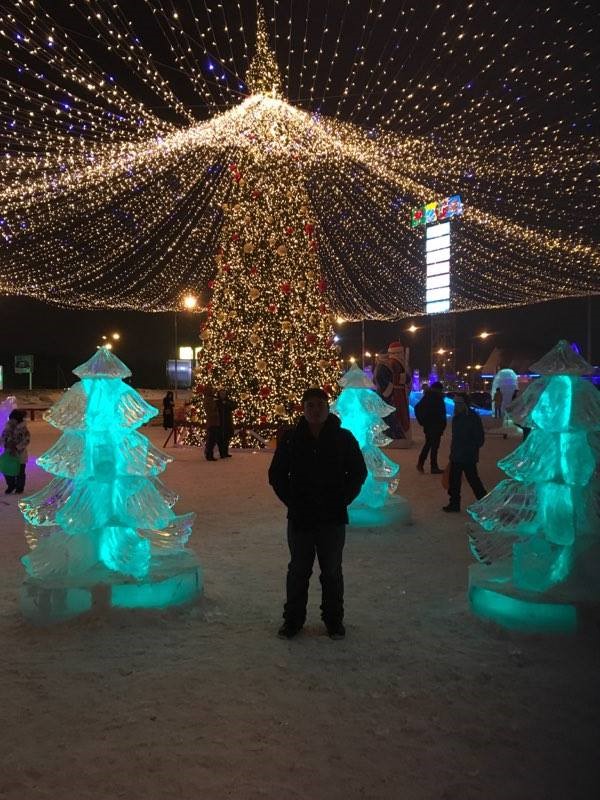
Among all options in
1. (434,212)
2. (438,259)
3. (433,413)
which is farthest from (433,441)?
(434,212)

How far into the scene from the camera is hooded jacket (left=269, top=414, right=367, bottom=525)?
4160 millimetres

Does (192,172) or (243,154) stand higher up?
(243,154)

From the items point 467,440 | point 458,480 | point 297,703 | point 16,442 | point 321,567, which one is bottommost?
point 297,703

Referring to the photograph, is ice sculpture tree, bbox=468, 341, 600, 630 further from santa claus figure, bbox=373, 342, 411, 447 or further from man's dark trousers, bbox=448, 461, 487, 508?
santa claus figure, bbox=373, 342, 411, 447

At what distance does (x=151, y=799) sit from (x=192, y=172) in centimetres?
1228

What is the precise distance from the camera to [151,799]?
2.54 m

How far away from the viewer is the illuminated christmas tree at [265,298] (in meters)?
15.3

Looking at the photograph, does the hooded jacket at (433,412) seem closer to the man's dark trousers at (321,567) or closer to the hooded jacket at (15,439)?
the hooded jacket at (15,439)

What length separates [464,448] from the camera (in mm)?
8305

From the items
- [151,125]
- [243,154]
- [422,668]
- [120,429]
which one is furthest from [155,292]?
[422,668]

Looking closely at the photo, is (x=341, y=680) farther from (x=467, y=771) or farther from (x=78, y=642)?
(x=78, y=642)

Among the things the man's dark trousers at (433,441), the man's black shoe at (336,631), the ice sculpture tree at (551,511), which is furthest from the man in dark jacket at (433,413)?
the man's black shoe at (336,631)

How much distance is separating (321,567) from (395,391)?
1293cm

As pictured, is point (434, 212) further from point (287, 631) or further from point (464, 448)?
point (287, 631)
